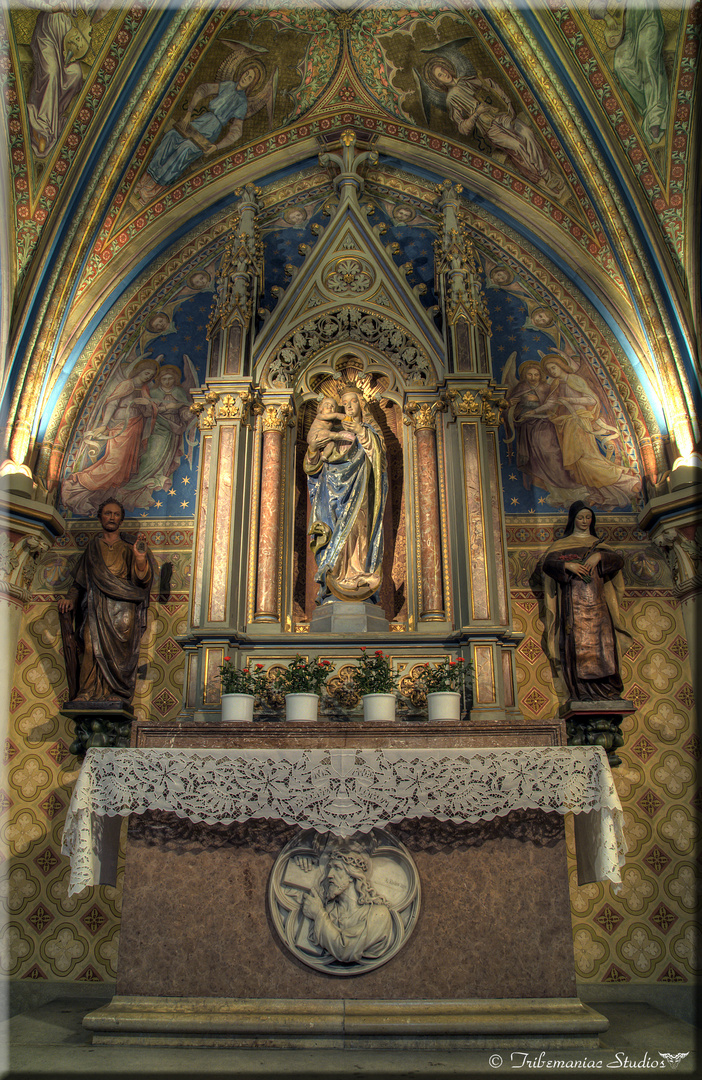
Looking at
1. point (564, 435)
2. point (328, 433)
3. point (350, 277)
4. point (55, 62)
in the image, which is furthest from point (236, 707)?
point (55, 62)

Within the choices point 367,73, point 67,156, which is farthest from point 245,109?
point 67,156

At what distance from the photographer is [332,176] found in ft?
37.7

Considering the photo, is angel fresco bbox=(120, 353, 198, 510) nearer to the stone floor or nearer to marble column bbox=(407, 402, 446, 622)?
marble column bbox=(407, 402, 446, 622)

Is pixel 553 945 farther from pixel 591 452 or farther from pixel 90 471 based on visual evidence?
pixel 90 471

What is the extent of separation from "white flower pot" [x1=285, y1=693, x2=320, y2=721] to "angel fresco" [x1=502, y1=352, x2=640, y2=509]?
4.09 m

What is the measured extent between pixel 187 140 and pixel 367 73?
7.93 feet

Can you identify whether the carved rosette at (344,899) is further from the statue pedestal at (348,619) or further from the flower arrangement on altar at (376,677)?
the statue pedestal at (348,619)

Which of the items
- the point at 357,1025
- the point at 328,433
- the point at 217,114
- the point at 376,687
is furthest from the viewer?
the point at 217,114

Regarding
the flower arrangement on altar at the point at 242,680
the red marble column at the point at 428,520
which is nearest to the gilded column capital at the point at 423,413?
the red marble column at the point at 428,520

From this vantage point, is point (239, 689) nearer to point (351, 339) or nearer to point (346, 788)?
point (346, 788)

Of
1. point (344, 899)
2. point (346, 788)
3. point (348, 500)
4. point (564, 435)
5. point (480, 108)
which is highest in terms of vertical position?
point (480, 108)

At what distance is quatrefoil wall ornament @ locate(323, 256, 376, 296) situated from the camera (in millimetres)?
10539

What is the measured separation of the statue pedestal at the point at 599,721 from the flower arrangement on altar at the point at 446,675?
1.05 metres

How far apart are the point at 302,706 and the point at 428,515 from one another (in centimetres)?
307
